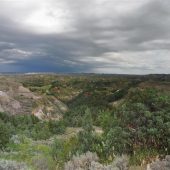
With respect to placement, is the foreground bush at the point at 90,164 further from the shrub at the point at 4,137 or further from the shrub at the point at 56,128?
the shrub at the point at 56,128

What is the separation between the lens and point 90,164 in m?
23.9

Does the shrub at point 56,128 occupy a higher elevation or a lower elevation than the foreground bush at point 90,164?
lower

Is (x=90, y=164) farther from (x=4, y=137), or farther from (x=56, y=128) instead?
(x=56, y=128)

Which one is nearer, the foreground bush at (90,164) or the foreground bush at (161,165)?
the foreground bush at (161,165)

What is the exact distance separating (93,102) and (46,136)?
3241 cm

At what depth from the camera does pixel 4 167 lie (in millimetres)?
21344

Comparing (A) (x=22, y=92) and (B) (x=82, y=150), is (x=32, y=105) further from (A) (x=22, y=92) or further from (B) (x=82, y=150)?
(B) (x=82, y=150)

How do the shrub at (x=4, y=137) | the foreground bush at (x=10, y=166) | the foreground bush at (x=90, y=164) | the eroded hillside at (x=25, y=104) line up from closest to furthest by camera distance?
the foreground bush at (x=10, y=166) → the foreground bush at (x=90, y=164) → the shrub at (x=4, y=137) → the eroded hillside at (x=25, y=104)

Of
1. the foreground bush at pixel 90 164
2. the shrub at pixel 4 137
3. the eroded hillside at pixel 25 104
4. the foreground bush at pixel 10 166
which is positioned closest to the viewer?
the foreground bush at pixel 10 166

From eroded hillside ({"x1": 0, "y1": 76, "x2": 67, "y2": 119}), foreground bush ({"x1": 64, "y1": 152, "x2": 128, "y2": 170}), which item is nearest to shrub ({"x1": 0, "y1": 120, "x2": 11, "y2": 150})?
foreground bush ({"x1": 64, "y1": 152, "x2": 128, "y2": 170})

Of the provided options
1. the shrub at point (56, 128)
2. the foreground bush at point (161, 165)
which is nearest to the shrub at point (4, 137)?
the shrub at point (56, 128)

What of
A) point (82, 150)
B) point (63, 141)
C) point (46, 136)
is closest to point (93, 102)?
point (46, 136)

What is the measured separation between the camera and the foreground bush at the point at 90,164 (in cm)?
2234

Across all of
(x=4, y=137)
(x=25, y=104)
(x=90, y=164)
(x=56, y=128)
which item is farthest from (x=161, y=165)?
(x=25, y=104)
